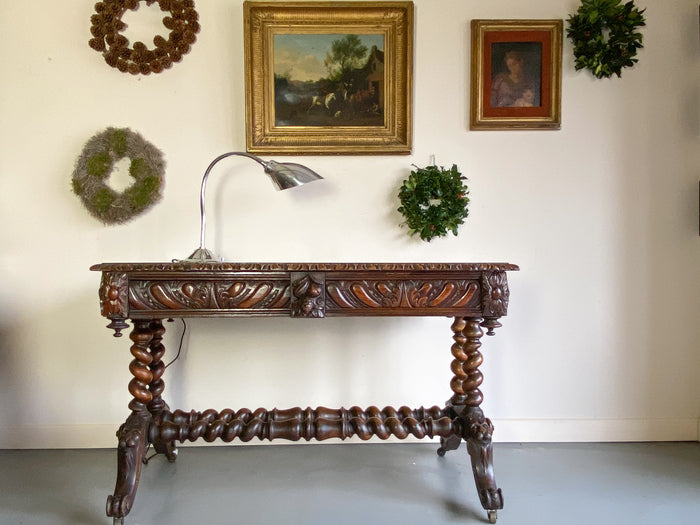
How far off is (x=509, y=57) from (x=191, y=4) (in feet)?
5.34

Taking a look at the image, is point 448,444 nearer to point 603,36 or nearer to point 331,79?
point 331,79

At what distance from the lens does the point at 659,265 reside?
2164 mm

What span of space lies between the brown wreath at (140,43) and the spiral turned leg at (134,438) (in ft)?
4.39

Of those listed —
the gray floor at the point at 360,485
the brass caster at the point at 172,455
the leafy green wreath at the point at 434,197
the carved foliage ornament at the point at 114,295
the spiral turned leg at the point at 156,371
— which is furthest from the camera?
the leafy green wreath at the point at 434,197

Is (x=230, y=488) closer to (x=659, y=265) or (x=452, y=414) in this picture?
(x=452, y=414)

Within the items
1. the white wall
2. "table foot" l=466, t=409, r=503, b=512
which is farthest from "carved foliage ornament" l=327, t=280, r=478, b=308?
the white wall

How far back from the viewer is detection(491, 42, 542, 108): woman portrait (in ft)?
7.00

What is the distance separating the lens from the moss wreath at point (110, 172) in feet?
6.79

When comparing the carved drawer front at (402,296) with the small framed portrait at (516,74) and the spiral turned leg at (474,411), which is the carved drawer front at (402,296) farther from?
the small framed portrait at (516,74)

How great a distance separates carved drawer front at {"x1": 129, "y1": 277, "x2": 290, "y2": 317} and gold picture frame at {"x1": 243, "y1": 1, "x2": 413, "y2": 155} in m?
0.88

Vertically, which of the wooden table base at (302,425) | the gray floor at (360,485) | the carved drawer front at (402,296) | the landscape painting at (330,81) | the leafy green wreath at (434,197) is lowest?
the gray floor at (360,485)

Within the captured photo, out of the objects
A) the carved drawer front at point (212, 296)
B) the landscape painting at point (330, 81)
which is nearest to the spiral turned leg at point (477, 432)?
the carved drawer front at point (212, 296)

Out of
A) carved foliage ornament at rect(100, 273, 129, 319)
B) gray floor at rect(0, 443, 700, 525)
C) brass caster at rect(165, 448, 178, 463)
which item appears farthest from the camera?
brass caster at rect(165, 448, 178, 463)

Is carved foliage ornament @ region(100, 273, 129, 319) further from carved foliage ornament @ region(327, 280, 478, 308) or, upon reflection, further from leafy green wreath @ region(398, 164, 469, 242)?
leafy green wreath @ region(398, 164, 469, 242)
